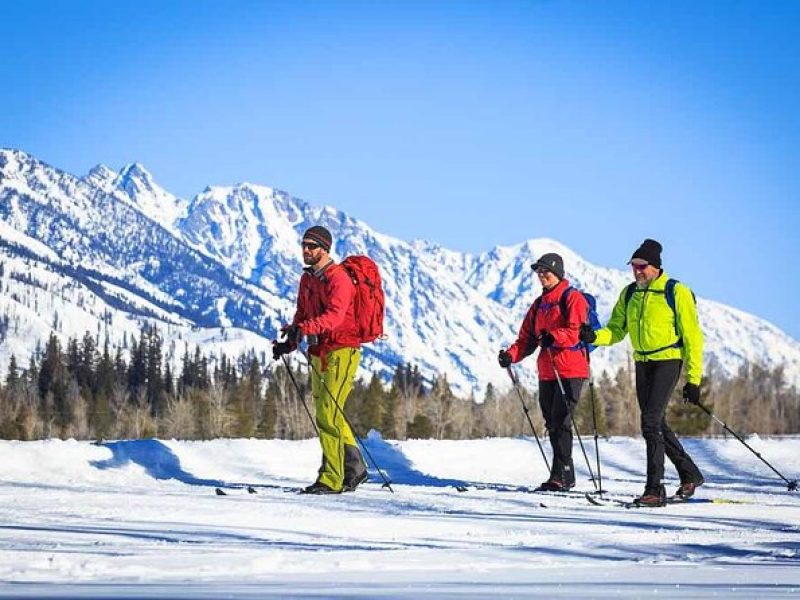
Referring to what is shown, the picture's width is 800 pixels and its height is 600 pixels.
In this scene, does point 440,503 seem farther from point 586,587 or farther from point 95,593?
point 95,593

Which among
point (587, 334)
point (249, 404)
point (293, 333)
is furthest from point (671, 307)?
point (249, 404)

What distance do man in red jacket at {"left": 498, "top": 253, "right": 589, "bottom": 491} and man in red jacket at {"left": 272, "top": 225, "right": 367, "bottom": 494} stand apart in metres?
1.74

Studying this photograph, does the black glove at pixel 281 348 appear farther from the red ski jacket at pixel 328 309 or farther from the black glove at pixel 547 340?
the black glove at pixel 547 340

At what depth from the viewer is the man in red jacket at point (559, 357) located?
36.8ft

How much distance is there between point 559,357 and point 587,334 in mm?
729

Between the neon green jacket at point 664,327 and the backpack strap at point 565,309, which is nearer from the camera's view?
the neon green jacket at point 664,327

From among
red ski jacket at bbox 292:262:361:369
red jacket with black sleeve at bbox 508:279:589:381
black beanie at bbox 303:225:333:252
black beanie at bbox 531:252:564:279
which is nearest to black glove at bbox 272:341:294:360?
red ski jacket at bbox 292:262:361:369

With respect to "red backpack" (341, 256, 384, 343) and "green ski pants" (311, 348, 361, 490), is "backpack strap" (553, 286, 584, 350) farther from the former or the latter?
"green ski pants" (311, 348, 361, 490)

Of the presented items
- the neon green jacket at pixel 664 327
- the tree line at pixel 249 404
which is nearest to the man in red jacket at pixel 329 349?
the neon green jacket at pixel 664 327

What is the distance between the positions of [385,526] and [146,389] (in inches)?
5494

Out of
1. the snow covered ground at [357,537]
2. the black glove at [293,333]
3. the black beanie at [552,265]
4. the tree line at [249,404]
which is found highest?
the tree line at [249,404]

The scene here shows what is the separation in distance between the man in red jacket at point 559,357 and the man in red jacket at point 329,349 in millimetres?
1742

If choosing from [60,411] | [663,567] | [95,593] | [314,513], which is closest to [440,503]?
[314,513]

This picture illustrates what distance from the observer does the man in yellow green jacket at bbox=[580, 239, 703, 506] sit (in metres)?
9.95
